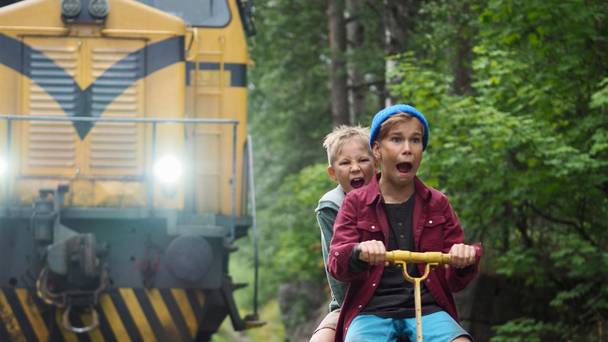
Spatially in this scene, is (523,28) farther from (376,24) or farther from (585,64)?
(376,24)

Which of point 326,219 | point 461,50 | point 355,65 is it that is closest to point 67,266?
point 326,219

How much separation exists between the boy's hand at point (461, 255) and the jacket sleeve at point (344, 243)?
346 millimetres

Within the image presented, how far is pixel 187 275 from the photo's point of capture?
9.29 metres

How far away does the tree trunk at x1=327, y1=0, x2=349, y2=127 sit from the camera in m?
19.3

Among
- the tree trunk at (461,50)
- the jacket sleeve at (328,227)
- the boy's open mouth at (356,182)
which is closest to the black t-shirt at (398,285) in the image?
the jacket sleeve at (328,227)

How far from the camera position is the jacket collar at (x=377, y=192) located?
4.34 meters

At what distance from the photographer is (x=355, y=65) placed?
18.9 m

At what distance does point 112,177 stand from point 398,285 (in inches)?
247

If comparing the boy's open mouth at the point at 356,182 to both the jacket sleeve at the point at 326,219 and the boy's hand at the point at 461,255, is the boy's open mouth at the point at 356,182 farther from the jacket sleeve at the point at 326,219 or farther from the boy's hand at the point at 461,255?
the boy's hand at the point at 461,255

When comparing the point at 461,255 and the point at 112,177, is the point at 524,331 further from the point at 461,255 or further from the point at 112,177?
the point at 461,255

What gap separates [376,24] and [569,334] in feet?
32.8

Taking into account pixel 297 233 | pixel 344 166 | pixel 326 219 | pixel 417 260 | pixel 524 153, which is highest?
pixel 524 153

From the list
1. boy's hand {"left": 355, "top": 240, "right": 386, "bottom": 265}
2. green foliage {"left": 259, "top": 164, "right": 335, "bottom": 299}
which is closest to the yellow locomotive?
boy's hand {"left": 355, "top": 240, "right": 386, "bottom": 265}

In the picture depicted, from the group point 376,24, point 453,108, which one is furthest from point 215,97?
point 376,24
